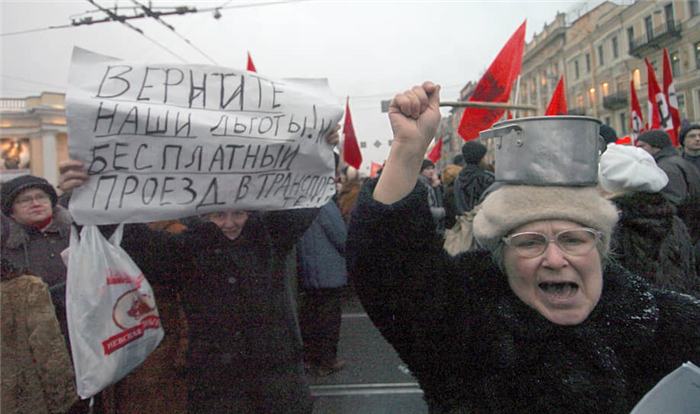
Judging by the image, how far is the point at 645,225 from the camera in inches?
100

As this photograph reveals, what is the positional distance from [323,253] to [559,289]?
333 cm

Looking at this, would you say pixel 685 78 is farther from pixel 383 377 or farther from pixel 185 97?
pixel 185 97

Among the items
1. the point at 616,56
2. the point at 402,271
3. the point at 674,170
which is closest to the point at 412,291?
the point at 402,271

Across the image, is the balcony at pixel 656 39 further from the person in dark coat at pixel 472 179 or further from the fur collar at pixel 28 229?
the fur collar at pixel 28 229

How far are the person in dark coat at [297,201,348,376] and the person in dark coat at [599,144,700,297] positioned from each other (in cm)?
263

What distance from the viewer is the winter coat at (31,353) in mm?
2469

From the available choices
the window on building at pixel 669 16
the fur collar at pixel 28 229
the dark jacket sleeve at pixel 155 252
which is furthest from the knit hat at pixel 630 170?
the window on building at pixel 669 16

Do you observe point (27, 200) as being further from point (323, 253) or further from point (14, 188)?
point (323, 253)

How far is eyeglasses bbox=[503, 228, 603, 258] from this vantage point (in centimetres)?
146

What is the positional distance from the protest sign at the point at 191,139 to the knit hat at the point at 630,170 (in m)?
1.45

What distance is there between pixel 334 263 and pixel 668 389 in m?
3.77

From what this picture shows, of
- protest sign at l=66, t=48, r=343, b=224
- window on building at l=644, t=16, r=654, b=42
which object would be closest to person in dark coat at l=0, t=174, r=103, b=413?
protest sign at l=66, t=48, r=343, b=224

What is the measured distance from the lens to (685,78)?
30.4 meters

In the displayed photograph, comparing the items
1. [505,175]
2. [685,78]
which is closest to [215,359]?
[505,175]
